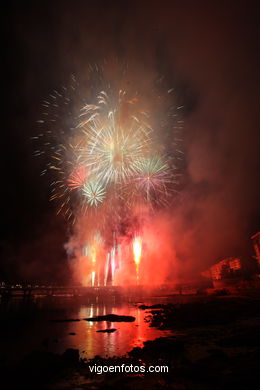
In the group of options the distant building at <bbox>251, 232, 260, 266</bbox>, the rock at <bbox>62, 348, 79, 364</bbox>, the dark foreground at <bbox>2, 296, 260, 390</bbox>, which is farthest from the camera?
the distant building at <bbox>251, 232, 260, 266</bbox>

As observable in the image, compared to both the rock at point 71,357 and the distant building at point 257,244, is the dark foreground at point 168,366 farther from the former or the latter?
the distant building at point 257,244

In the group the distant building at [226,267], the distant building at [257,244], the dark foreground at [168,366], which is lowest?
the dark foreground at [168,366]

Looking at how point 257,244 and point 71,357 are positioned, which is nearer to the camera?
point 71,357

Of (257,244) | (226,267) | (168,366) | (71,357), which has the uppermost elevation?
(257,244)

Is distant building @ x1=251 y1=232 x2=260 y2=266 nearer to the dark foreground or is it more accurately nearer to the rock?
the dark foreground

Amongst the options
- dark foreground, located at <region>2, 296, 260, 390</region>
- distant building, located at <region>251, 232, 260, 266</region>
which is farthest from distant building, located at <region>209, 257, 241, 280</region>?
dark foreground, located at <region>2, 296, 260, 390</region>

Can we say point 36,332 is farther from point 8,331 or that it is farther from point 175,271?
point 175,271

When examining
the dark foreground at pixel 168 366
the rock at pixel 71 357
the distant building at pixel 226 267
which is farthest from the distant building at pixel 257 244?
the rock at pixel 71 357

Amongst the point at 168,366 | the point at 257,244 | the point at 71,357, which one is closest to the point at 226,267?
the point at 257,244

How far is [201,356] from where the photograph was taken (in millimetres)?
12594

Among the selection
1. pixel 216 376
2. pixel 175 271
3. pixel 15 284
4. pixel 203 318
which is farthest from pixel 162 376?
pixel 15 284

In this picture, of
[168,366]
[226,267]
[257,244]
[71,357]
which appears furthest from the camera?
[226,267]

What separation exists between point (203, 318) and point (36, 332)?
58.8 feet

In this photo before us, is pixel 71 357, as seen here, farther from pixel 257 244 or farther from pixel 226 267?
pixel 226 267
